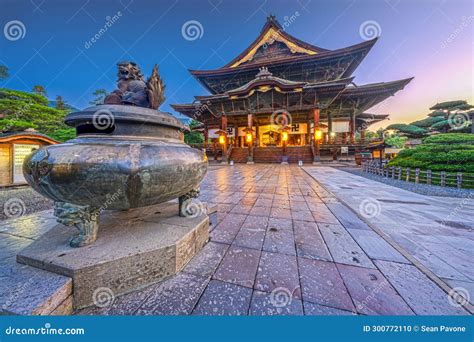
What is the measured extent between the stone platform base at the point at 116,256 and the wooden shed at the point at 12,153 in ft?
26.8

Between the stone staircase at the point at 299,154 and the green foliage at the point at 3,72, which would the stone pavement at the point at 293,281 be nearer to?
the stone staircase at the point at 299,154

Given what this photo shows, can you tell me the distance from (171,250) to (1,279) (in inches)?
41.1

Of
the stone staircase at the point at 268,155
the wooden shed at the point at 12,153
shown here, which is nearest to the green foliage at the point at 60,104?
the wooden shed at the point at 12,153

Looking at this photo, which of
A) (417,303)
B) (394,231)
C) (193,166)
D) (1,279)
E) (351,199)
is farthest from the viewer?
(351,199)

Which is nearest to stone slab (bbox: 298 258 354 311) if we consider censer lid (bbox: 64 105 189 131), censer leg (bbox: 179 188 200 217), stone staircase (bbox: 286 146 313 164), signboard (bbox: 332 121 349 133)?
censer leg (bbox: 179 188 200 217)

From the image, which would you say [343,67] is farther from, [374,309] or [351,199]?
[374,309]

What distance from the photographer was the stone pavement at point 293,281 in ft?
4.04

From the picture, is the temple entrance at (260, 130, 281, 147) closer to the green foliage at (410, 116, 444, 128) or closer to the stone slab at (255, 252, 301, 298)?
the green foliage at (410, 116, 444, 128)

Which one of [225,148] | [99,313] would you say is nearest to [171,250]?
[99,313]

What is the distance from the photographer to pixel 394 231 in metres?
2.50

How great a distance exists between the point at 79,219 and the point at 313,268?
2.07 meters

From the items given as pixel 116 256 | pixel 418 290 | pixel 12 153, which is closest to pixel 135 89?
pixel 116 256

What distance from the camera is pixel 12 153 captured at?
657cm

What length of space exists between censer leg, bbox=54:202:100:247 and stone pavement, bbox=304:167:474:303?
2.82 metres
